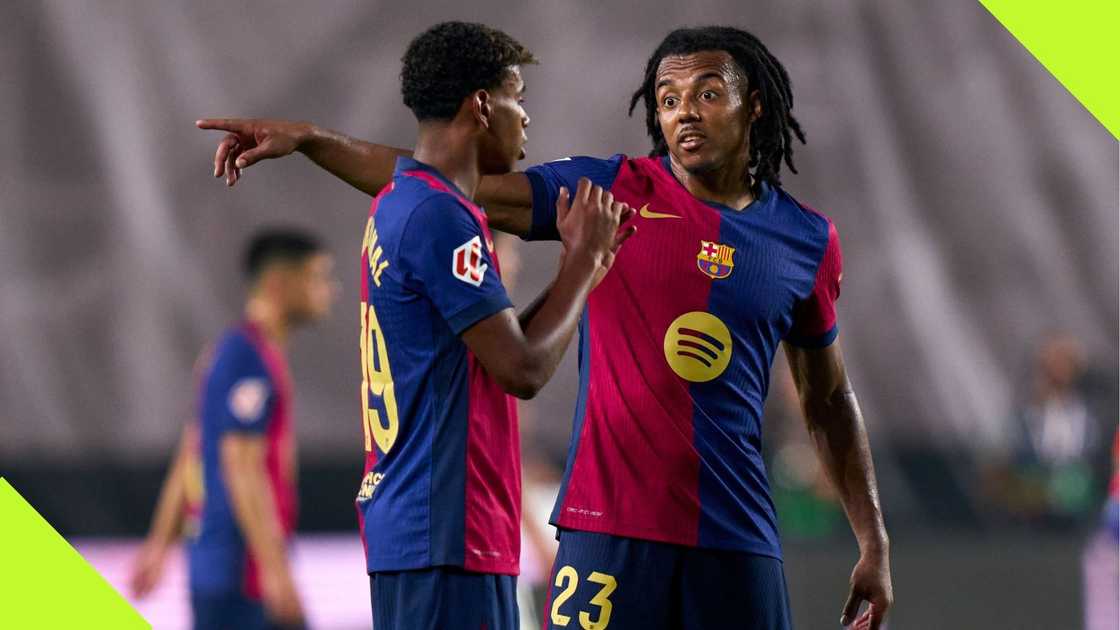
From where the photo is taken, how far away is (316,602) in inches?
341

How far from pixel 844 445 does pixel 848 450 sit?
16mm

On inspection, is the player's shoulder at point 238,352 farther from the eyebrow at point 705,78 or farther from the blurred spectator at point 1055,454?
the blurred spectator at point 1055,454

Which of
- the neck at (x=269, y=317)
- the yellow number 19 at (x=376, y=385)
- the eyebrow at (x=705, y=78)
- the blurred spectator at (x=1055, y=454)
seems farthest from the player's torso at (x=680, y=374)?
the blurred spectator at (x=1055, y=454)

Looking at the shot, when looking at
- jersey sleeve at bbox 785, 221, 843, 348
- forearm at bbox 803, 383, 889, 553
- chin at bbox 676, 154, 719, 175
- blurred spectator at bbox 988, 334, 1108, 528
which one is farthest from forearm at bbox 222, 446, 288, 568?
blurred spectator at bbox 988, 334, 1108, 528

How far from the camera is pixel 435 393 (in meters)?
2.93

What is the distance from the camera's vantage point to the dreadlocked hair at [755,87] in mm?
3592

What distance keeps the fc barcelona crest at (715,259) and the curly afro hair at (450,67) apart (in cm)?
68

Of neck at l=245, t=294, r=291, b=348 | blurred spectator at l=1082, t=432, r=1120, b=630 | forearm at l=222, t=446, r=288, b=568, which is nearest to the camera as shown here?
forearm at l=222, t=446, r=288, b=568

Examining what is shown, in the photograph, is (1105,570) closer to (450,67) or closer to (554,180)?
(554,180)

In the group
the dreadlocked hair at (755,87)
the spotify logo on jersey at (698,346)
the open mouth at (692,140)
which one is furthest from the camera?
the dreadlocked hair at (755,87)

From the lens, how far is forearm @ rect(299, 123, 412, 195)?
132 inches

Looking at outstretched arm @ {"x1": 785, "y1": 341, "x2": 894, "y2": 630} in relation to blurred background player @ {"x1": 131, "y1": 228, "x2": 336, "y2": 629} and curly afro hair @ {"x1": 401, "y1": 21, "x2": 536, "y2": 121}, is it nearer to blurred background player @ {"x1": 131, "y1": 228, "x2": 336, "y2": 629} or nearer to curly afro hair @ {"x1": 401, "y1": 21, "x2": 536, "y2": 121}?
curly afro hair @ {"x1": 401, "y1": 21, "x2": 536, "y2": 121}

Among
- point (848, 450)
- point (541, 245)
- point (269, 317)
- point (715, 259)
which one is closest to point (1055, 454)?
point (541, 245)

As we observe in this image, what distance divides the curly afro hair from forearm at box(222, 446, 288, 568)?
124 inches
